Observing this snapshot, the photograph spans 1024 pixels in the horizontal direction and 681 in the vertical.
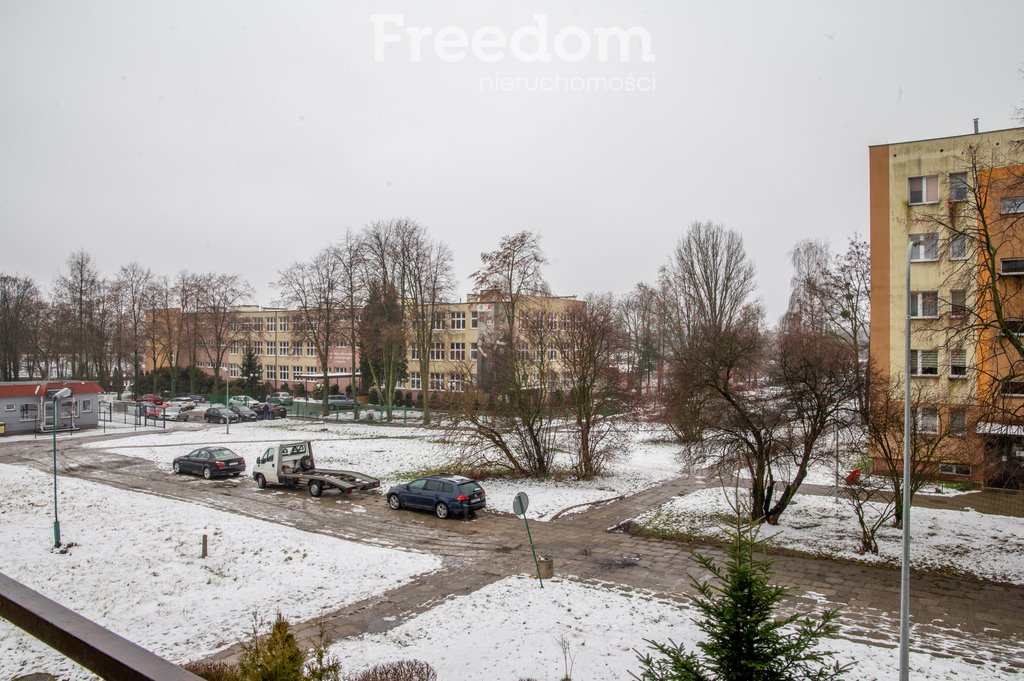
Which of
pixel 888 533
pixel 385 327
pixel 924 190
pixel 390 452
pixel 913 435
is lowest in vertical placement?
pixel 390 452

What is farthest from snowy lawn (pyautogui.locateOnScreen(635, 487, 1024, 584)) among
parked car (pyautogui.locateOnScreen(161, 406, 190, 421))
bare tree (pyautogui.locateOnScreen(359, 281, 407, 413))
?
parked car (pyautogui.locateOnScreen(161, 406, 190, 421))

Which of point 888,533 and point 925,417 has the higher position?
point 925,417

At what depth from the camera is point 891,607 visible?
1401 centimetres

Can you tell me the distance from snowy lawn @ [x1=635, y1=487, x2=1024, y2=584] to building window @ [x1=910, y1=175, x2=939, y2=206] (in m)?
14.6

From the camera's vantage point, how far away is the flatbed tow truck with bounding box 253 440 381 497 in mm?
25359

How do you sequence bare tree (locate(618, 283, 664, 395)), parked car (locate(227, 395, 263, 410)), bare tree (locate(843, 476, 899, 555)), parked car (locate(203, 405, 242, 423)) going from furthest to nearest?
bare tree (locate(618, 283, 664, 395)) < parked car (locate(227, 395, 263, 410)) < parked car (locate(203, 405, 242, 423)) < bare tree (locate(843, 476, 899, 555))

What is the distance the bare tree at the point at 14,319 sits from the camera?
6266 centimetres

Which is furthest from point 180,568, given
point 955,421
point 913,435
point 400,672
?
point 955,421

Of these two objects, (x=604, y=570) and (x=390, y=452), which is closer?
(x=604, y=570)

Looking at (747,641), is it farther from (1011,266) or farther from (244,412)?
(244,412)

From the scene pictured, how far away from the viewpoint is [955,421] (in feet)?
64.9

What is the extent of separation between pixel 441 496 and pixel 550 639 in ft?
35.1

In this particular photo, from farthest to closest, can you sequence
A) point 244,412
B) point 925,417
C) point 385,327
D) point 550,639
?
1. point 244,412
2. point 385,327
3. point 925,417
4. point 550,639

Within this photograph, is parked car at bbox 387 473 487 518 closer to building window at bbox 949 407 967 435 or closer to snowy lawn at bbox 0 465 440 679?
snowy lawn at bbox 0 465 440 679
